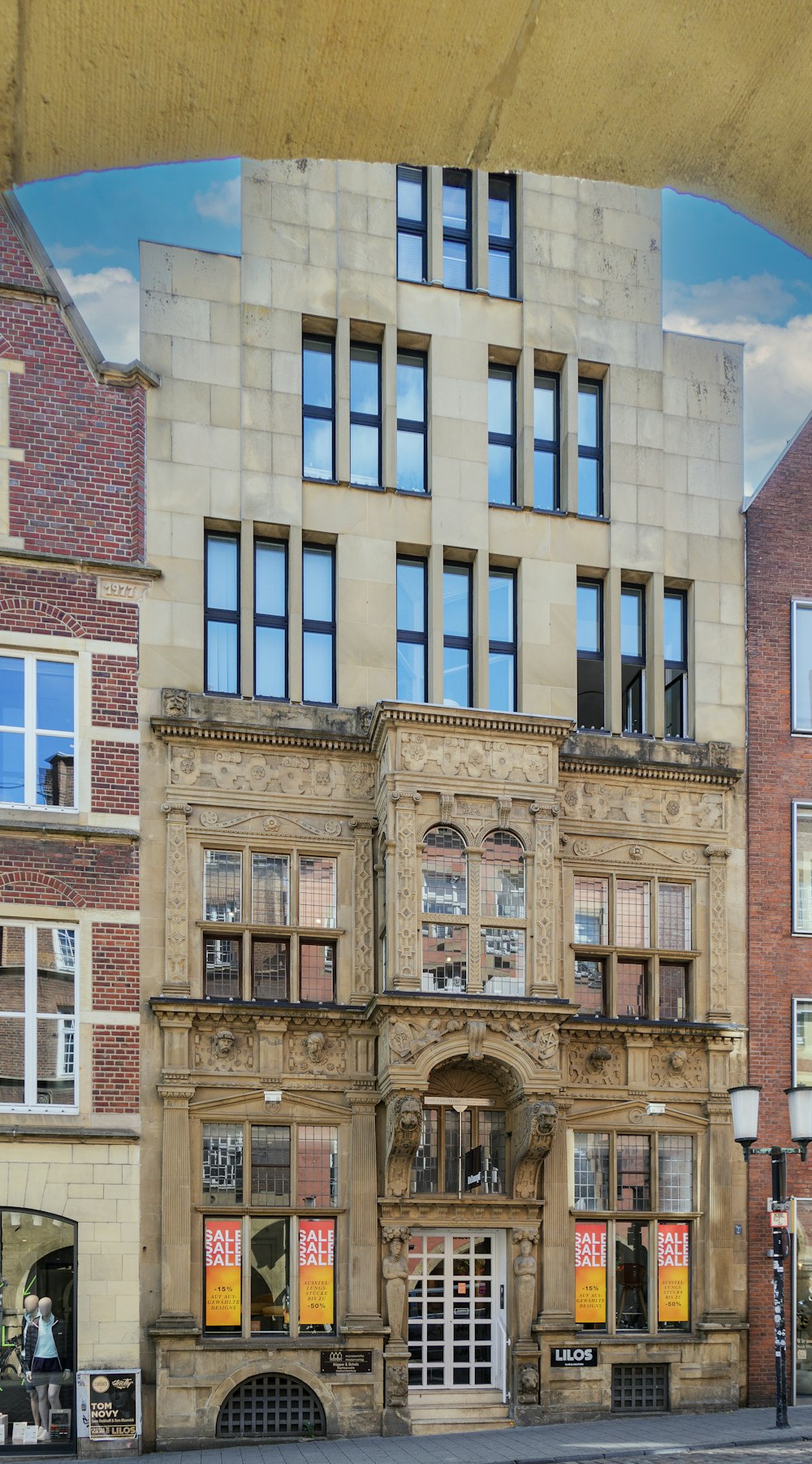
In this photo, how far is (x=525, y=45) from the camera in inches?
136

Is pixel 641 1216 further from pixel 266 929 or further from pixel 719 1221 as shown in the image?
pixel 266 929

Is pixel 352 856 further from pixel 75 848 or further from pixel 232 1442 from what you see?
pixel 232 1442

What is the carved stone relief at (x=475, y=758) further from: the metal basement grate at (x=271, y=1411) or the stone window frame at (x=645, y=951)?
the metal basement grate at (x=271, y=1411)

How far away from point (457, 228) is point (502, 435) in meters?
3.41

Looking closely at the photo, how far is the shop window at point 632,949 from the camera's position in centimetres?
2694

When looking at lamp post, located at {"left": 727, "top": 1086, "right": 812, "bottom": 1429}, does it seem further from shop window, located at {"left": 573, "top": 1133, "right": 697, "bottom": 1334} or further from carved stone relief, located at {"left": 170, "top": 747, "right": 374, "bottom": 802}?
carved stone relief, located at {"left": 170, "top": 747, "right": 374, "bottom": 802}

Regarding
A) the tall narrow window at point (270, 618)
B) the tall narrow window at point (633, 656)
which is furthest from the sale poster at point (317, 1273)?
the tall narrow window at point (633, 656)

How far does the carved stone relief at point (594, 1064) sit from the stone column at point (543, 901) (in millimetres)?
1640

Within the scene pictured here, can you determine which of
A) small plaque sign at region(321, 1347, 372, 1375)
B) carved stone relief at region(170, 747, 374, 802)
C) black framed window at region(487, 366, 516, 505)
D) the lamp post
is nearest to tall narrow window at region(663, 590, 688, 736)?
black framed window at region(487, 366, 516, 505)

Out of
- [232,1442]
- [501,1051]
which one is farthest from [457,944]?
[232,1442]

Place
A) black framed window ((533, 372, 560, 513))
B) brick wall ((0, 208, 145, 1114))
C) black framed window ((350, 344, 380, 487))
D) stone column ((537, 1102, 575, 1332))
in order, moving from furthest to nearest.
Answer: black framed window ((533, 372, 560, 513)), black framed window ((350, 344, 380, 487)), stone column ((537, 1102, 575, 1332)), brick wall ((0, 208, 145, 1114))

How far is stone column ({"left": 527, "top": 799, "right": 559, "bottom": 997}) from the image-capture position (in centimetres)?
2523

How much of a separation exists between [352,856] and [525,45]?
74.8 ft

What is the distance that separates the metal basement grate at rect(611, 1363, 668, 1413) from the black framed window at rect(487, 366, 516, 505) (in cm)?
1349
